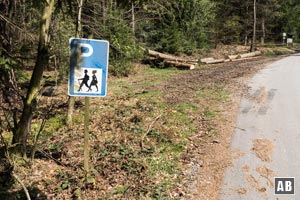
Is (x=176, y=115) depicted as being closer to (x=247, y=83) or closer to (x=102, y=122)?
(x=102, y=122)

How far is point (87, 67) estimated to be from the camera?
15.0ft

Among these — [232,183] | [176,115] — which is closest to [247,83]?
[176,115]

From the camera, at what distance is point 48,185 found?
5.34 metres

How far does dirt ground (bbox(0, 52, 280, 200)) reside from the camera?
5.08 m

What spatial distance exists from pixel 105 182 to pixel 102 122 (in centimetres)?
305

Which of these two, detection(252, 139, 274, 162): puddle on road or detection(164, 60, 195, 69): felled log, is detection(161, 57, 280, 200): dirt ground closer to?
detection(252, 139, 274, 162): puddle on road

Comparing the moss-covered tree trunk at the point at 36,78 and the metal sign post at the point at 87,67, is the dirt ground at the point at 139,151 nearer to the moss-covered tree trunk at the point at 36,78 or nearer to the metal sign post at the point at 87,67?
the moss-covered tree trunk at the point at 36,78

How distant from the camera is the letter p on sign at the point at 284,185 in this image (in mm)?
4840

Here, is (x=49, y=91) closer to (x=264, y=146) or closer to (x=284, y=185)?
(x=264, y=146)

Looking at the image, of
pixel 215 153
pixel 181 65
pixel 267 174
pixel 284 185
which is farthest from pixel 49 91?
pixel 181 65

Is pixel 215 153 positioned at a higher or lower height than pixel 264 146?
lower

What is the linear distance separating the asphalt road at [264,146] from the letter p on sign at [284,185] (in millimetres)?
47

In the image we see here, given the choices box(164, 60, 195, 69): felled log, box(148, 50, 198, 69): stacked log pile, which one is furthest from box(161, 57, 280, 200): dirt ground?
box(148, 50, 198, 69): stacked log pile

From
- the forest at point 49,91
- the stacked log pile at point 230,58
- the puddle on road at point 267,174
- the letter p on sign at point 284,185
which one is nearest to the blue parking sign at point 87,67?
the forest at point 49,91
